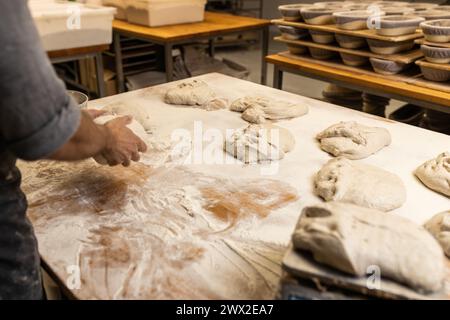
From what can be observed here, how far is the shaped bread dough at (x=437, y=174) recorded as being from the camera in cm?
133

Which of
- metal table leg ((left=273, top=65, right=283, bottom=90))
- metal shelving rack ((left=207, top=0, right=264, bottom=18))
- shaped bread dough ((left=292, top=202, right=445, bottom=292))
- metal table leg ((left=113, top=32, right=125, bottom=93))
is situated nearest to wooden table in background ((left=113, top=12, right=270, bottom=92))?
metal table leg ((left=113, top=32, right=125, bottom=93))

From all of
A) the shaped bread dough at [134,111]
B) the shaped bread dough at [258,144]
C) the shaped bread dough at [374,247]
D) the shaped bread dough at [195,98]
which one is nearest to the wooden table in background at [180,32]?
the shaped bread dough at [195,98]

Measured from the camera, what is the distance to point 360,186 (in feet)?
4.26

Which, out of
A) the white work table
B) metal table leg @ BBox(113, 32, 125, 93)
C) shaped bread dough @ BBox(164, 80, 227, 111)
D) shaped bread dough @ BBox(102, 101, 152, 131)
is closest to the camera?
the white work table

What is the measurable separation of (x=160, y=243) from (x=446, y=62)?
5.75 feet

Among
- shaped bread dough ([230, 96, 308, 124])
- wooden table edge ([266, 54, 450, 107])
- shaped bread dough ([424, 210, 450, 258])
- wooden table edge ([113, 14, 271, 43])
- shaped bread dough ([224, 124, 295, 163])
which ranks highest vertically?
wooden table edge ([113, 14, 271, 43])

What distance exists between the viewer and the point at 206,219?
4.07ft

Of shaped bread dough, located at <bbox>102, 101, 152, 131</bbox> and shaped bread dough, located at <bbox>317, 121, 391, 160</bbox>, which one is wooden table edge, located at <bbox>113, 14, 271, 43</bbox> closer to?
shaped bread dough, located at <bbox>102, 101, 152, 131</bbox>

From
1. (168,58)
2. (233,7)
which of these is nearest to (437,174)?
(168,58)

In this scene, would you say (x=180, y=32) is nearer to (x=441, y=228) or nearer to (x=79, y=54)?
(x=79, y=54)

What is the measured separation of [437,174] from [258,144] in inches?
24.1

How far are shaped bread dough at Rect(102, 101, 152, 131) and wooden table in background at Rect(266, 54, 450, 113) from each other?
113cm

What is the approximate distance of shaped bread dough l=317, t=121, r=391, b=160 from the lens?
1.56 meters
